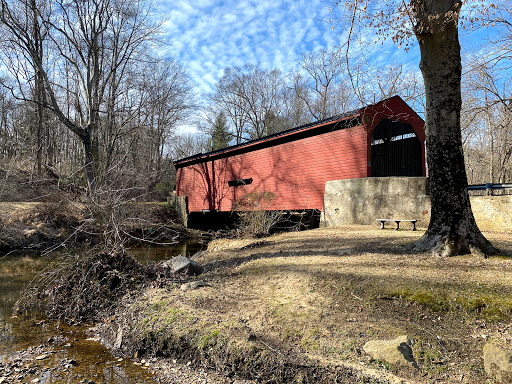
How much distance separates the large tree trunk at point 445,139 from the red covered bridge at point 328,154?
384cm

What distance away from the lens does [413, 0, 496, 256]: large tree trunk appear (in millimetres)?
4793

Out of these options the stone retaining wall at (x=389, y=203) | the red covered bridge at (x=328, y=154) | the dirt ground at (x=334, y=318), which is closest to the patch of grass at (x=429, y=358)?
the dirt ground at (x=334, y=318)

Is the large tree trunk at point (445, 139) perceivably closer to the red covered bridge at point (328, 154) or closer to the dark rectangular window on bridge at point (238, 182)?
the red covered bridge at point (328, 154)

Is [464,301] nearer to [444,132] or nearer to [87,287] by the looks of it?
[444,132]

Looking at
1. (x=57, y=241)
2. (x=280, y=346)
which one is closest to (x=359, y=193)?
(x=280, y=346)

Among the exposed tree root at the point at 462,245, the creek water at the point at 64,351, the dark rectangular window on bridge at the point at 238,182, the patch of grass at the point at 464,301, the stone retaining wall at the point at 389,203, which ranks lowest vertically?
the creek water at the point at 64,351

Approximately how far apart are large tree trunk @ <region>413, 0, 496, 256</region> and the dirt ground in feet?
1.00

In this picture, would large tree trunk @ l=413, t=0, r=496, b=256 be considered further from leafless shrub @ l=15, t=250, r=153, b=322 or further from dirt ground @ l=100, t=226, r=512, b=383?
leafless shrub @ l=15, t=250, r=153, b=322

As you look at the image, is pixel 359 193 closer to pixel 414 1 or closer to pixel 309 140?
pixel 309 140

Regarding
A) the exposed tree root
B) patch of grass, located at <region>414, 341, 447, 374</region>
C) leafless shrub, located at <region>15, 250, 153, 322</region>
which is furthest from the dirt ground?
leafless shrub, located at <region>15, 250, 153, 322</region>

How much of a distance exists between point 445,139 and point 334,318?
314 centimetres

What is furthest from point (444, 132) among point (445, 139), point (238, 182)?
point (238, 182)

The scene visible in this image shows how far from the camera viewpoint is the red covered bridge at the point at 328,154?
1028cm

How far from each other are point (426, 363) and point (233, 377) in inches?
65.4
